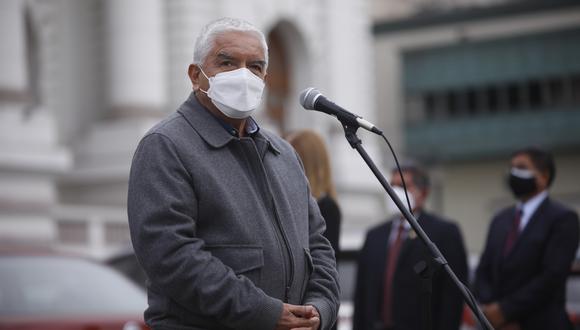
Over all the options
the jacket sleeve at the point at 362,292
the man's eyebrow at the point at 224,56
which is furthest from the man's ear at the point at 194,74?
the jacket sleeve at the point at 362,292

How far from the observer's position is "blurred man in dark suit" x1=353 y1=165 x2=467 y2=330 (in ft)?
23.8

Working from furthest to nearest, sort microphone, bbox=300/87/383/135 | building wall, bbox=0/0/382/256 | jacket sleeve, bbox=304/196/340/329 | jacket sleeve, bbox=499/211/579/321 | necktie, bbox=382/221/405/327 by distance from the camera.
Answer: building wall, bbox=0/0/382/256 → necktie, bbox=382/221/405/327 → jacket sleeve, bbox=499/211/579/321 → microphone, bbox=300/87/383/135 → jacket sleeve, bbox=304/196/340/329

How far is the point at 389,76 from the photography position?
38.5 metres

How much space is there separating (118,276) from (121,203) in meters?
13.7

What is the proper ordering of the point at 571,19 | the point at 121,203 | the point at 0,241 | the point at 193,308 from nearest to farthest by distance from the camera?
1. the point at 193,308
2. the point at 0,241
3. the point at 121,203
4. the point at 571,19

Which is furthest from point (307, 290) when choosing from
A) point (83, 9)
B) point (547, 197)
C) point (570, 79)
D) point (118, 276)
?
point (570, 79)

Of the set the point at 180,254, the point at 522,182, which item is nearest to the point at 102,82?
the point at 522,182

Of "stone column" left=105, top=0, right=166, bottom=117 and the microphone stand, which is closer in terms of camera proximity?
the microphone stand

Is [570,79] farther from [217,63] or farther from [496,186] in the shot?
[217,63]

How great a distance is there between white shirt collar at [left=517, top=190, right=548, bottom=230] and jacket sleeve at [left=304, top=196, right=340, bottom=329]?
9.86 ft

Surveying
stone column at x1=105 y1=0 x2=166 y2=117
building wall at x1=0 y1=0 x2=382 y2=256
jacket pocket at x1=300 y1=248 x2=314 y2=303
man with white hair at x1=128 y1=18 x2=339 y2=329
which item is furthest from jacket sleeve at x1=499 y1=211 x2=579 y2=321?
stone column at x1=105 y1=0 x2=166 y2=117

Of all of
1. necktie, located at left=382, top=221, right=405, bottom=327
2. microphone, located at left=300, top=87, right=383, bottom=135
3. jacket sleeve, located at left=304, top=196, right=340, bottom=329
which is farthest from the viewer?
necktie, located at left=382, top=221, right=405, bottom=327

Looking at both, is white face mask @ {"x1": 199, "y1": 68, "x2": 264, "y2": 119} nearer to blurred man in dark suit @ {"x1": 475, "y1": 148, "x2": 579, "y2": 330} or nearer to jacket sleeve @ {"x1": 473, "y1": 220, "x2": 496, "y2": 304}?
blurred man in dark suit @ {"x1": 475, "y1": 148, "x2": 579, "y2": 330}

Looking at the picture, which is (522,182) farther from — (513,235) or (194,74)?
(194,74)
